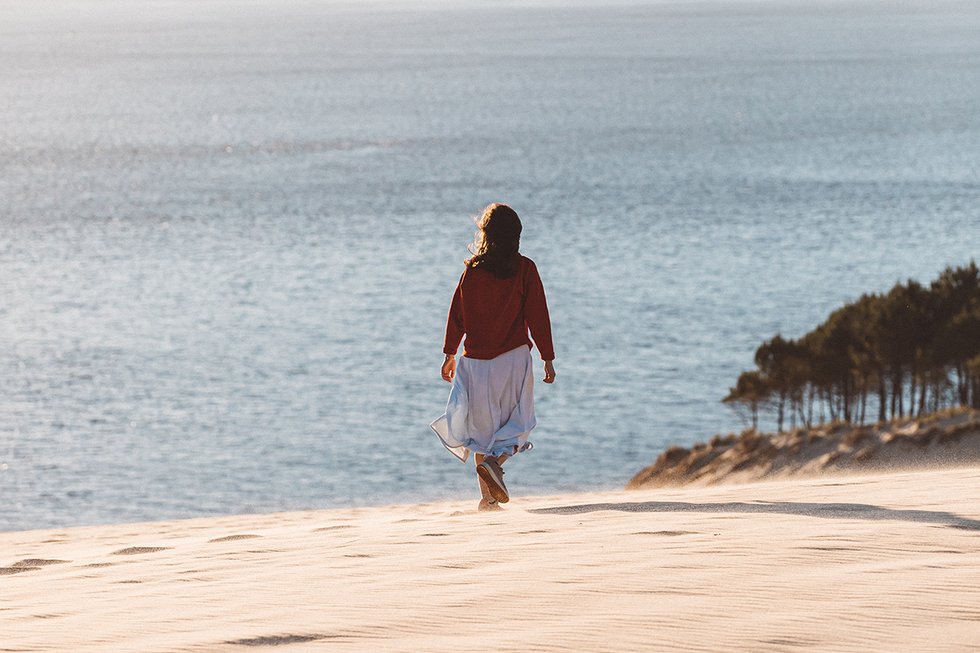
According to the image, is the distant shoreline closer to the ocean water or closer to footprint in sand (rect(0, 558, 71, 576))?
the ocean water

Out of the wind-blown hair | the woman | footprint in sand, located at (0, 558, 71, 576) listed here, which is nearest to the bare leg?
the woman

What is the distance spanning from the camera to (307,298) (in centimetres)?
4434

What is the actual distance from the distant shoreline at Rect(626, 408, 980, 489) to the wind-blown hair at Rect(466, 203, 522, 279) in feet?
26.3

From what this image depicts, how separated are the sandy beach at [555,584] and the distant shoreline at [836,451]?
6.91 meters

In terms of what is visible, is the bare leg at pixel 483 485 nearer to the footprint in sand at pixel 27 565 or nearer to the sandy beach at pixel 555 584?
the sandy beach at pixel 555 584

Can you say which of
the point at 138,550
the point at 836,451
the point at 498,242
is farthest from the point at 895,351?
the point at 138,550

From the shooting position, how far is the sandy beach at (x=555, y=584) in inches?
Result: 178

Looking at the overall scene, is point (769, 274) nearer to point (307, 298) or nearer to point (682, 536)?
point (307, 298)

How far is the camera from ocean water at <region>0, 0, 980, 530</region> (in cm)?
2895

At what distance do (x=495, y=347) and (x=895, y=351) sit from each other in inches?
707

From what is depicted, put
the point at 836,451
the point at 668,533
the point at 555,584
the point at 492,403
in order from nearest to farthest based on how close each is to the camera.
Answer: the point at 555,584, the point at 668,533, the point at 492,403, the point at 836,451

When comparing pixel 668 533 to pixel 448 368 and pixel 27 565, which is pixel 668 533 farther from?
pixel 27 565

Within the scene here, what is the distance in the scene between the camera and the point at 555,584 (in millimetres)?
5297

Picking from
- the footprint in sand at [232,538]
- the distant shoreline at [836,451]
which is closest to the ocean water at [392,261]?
the distant shoreline at [836,451]
